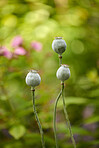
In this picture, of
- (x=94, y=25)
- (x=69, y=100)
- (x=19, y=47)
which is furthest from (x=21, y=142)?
(x=94, y=25)

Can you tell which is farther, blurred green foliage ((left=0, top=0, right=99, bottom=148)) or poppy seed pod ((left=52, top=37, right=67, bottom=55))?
blurred green foliage ((left=0, top=0, right=99, bottom=148))

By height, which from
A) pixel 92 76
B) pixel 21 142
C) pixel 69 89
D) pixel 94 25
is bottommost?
pixel 21 142

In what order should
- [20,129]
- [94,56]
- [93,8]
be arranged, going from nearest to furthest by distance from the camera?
1. [20,129]
2. [93,8]
3. [94,56]

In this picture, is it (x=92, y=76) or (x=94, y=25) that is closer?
(x=92, y=76)

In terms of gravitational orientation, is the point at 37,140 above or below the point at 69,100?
below

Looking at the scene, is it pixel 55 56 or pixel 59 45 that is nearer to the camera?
pixel 59 45

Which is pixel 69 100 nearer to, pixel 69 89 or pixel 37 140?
pixel 37 140

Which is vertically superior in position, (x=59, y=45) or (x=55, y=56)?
(x=59, y=45)

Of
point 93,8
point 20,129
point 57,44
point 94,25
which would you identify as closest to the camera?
point 57,44

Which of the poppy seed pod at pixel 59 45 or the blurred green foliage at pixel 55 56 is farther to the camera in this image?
the blurred green foliage at pixel 55 56
